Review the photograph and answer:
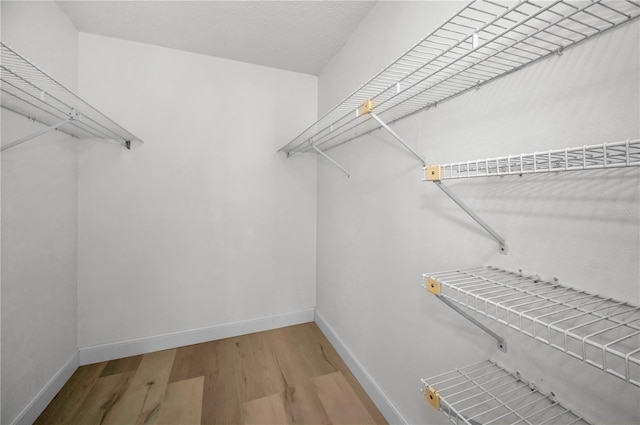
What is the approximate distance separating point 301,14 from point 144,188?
1.64 meters

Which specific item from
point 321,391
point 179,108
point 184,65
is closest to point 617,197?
point 321,391

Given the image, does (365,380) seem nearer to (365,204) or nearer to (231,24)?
(365,204)

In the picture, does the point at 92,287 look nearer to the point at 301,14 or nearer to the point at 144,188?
the point at 144,188

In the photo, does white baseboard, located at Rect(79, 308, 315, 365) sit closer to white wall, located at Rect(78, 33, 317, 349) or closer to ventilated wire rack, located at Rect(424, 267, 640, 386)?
white wall, located at Rect(78, 33, 317, 349)

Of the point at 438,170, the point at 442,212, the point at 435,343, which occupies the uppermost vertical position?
the point at 438,170

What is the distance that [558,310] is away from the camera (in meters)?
0.63

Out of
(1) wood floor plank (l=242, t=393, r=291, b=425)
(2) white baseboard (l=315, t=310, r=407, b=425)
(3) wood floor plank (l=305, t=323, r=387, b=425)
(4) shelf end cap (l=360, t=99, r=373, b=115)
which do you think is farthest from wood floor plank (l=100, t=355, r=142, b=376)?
(4) shelf end cap (l=360, t=99, r=373, b=115)

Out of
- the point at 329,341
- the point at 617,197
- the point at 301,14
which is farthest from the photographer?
the point at 329,341

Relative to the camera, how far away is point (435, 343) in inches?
42.4

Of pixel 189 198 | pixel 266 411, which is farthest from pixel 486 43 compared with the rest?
pixel 189 198

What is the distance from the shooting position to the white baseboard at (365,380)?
1.31m

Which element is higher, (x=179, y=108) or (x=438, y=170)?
(x=179, y=108)

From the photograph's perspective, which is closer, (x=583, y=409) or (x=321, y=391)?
(x=583, y=409)

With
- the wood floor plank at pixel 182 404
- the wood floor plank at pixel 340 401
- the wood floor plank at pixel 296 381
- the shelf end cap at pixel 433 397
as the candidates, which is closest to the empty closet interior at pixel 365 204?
the shelf end cap at pixel 433 397
